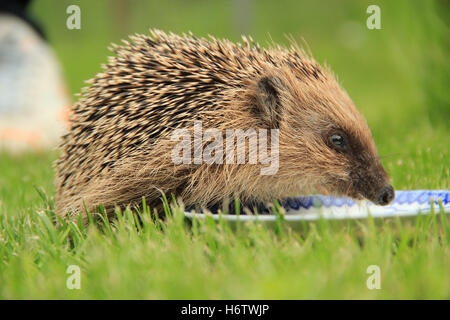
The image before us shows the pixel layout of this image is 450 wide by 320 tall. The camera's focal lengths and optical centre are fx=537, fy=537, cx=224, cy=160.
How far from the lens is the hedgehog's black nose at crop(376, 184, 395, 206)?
162 inches

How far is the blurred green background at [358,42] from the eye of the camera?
23.6 ft

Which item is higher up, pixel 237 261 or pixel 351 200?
pixel 351 200

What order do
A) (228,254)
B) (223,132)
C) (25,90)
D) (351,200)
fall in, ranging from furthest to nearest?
(25,90) → (351,200) → (223,132) → (228,254)

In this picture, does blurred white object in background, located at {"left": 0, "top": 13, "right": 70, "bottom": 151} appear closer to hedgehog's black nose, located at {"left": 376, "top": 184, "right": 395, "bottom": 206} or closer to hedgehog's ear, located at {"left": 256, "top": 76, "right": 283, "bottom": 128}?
hedgehog's ear, located at {"left": 256, "top": 76, "right": 283, "bottom": 128}

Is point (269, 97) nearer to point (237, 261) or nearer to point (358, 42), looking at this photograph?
point (237, 261)

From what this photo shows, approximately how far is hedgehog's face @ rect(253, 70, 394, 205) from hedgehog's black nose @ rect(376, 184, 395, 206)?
63 mm

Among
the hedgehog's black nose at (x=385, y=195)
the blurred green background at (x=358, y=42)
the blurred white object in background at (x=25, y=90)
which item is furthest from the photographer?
the blurred white object in background at (x=25, y=90)

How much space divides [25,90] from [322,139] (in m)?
7.61

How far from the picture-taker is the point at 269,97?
4.38 m

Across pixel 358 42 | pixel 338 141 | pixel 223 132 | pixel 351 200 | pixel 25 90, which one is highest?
pixel 358 42

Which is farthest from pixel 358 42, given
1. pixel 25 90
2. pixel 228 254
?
pixel 228 254

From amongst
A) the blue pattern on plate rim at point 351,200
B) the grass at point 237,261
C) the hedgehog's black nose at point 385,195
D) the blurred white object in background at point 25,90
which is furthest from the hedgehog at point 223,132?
the blurred white object in background at point 25,90

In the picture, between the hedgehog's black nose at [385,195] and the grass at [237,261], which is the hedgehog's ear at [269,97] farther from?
the grass at [237,261]

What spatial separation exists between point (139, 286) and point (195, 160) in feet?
4.95
